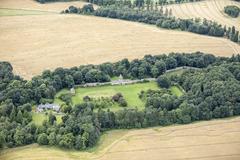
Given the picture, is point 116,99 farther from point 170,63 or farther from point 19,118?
point 19,118

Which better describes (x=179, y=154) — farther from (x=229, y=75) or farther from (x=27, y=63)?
(x=27, y=63)

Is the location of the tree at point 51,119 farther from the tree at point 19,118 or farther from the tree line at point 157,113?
the tree at point 19,118

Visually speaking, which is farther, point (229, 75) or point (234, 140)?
point (229, 75)

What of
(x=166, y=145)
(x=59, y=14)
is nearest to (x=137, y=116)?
(x=166, y=145)

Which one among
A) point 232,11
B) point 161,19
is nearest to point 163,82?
point 161,19

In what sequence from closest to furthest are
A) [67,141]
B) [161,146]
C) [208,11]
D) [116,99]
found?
[67,141] < [161,146] < [116,99] < [208,11]

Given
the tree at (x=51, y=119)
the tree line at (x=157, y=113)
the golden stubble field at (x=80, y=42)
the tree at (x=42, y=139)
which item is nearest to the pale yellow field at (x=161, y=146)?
the tree at (x=42, y=139)
